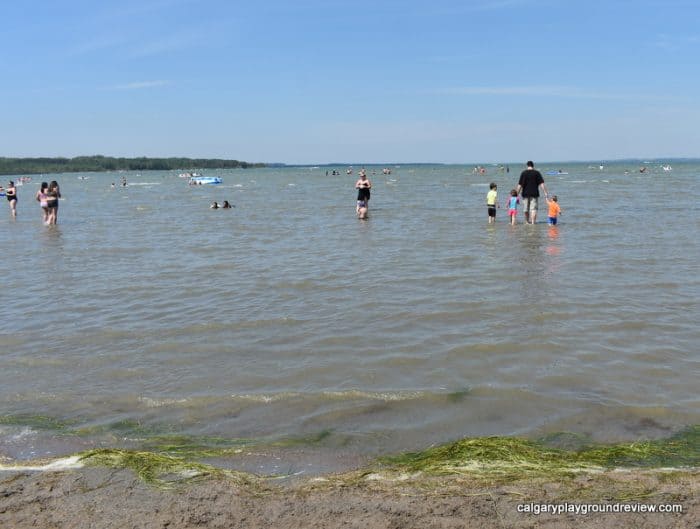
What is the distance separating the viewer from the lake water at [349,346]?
568 centimetres

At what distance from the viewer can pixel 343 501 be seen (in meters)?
4.00

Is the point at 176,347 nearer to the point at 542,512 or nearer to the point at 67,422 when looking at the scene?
the point at 67,422

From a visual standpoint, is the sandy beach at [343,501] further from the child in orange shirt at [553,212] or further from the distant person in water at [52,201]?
the distant person in water at [52,201]

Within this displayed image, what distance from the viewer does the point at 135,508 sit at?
4.02 meters

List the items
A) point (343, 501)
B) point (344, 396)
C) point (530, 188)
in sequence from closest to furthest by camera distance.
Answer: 1. point (343, 501)
2. point (344, 396)
3. point (530, 188)

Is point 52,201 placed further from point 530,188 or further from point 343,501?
point 343,501

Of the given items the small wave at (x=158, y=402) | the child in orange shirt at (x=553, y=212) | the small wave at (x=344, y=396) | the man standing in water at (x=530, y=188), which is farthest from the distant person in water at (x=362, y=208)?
the small wave at (x=158, y=402)

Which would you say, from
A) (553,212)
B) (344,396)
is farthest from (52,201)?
(344,396)

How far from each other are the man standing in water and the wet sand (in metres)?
16.0

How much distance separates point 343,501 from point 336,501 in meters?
0.04

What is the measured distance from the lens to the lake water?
224 inches

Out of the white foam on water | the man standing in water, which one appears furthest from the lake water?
the man standing in water

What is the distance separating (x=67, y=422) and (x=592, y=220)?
2067 cm

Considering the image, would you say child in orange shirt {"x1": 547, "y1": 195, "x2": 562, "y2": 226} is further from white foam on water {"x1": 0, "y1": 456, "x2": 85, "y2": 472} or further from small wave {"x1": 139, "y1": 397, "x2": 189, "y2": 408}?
white foam on water {"x1": 0, "y1": 456, "x2": 85, "y2": 472}
